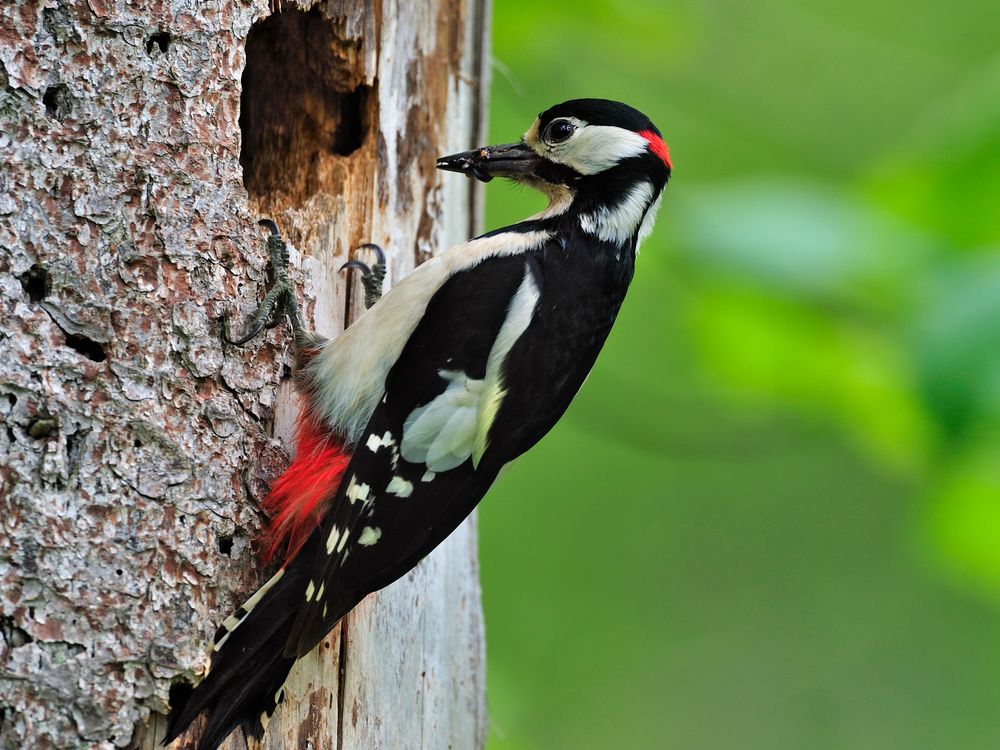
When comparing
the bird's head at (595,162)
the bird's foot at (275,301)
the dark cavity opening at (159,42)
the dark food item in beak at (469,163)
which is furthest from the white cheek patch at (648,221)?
the dark cavity opening at (159,42)

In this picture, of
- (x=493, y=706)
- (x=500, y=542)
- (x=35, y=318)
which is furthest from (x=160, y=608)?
(x=500, y=542)

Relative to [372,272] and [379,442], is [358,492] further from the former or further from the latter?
[372,272]

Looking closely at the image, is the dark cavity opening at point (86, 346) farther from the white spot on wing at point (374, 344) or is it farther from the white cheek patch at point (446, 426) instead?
the white cheek patch at point (446, 426)

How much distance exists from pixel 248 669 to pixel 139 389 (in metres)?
0.55

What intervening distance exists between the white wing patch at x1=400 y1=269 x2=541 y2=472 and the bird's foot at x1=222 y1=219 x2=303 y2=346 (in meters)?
0.33

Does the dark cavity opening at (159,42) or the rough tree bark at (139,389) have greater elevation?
the dark cavity opening at (159,42)

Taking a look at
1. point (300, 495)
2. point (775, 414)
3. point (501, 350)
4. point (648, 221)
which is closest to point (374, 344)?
point (501, 350)

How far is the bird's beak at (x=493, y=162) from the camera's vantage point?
294 cm

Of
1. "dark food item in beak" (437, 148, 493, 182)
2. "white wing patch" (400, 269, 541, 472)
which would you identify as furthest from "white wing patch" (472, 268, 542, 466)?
"dark food item in beak" (437, 148, 493, 182)

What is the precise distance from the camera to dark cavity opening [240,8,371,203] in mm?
2840

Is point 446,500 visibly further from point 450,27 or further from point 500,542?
point 500,542

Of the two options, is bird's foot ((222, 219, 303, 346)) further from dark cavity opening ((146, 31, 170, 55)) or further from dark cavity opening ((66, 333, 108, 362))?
dark cavity opening ((146, 31, 170, 55))

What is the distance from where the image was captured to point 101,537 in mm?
2133

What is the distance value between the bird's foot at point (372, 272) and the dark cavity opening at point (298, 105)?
0.18 metres
